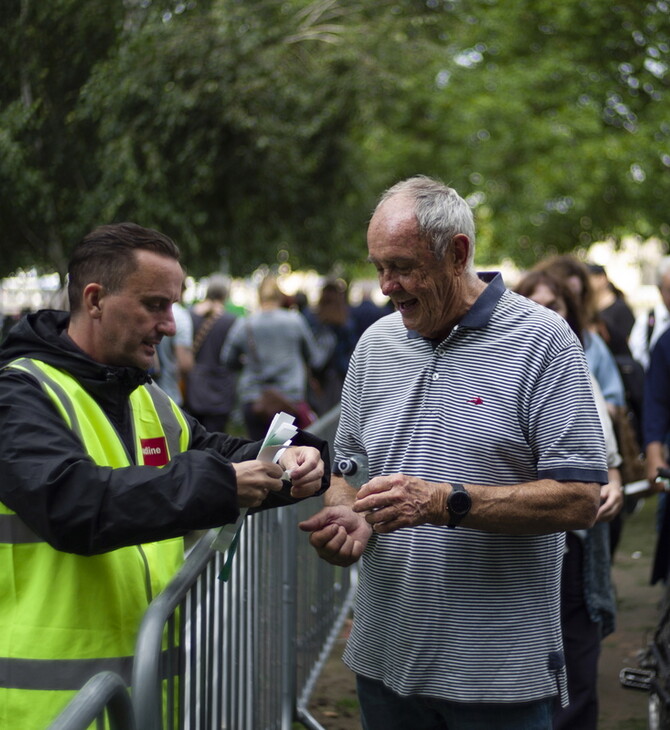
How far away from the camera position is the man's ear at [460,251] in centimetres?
271

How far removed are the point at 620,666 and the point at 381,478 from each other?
13.2 feet

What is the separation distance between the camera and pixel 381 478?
2471 mm

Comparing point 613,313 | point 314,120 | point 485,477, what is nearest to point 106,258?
point 485,477

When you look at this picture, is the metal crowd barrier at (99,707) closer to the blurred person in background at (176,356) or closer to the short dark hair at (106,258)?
the short dark hair at (106,258)

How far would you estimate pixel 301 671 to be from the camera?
4914 mm

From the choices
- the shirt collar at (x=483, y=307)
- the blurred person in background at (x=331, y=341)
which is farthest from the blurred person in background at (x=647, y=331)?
the shirt collar at (x=483, y=307)

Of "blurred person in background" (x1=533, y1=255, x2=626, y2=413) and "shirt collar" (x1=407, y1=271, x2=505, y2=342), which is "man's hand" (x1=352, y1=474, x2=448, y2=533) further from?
"blurred person in background" (x1=533, y1=255, x2=626, y2=413)

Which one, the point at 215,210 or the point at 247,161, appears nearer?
the point at 215,210

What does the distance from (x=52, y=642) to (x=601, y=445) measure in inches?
52.4

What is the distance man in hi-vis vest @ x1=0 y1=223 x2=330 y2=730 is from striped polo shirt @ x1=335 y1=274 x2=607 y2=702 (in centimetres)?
33

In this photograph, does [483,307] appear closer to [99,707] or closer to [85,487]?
[85,487]

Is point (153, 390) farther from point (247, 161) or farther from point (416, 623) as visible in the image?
point (247, 161)

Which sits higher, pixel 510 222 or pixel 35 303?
pixel 510 222

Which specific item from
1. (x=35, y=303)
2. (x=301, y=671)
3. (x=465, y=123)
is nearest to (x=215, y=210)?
(x=35, y=303)
